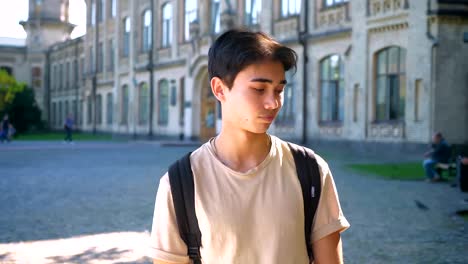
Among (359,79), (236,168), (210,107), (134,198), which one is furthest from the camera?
(210,107)

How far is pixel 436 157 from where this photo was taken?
1451 centimetres

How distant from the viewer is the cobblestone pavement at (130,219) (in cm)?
661

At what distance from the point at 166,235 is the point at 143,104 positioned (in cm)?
4000

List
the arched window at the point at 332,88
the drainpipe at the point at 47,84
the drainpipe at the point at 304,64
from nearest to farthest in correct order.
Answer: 1. the arched window at the point at 332,88
2. the drainpipe at the point at 304,64
3. the drainpipe at the point at 47,84

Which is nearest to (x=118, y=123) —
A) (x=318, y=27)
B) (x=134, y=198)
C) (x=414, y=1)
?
(x=318, y=27)

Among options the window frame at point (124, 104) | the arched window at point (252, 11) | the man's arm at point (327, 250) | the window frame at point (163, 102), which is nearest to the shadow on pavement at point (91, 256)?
the man's arm at point (327, 250)

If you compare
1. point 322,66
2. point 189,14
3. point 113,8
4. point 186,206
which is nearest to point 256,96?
point 186,206

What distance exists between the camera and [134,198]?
36.1 feet

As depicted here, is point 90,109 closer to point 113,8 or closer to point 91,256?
point 113,8

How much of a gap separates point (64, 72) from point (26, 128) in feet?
26.5

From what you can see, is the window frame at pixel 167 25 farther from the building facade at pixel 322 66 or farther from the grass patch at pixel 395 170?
the grass patch at pixel 395 170

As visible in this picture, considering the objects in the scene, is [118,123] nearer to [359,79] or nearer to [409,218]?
[359,79]

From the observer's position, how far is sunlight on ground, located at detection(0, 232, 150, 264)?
637 centimetres

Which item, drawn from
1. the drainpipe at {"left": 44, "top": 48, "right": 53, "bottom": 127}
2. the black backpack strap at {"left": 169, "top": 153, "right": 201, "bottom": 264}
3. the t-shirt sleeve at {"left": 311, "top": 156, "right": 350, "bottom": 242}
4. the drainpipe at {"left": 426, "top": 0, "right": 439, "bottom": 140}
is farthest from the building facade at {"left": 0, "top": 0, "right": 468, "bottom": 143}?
the drainpipe at {"left": 44, "top": 48, "right": 53, "bottom": 127}
